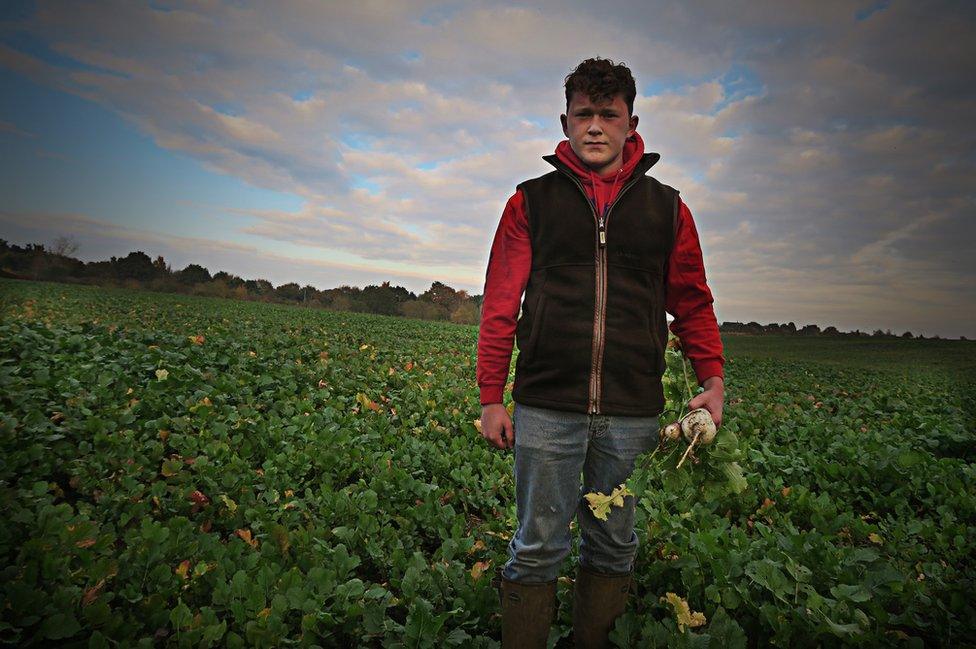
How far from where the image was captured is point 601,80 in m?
2.19

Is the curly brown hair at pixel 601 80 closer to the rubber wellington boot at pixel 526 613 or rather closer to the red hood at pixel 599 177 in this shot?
the red hood at pixel 599 177

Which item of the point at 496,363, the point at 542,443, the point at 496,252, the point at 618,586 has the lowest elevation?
the point at 618,586

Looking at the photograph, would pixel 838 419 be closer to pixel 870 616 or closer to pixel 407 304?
pixel 870 616

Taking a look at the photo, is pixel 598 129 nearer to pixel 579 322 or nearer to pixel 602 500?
pixel 579 322

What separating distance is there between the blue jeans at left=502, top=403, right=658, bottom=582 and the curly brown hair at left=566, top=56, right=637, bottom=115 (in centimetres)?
132

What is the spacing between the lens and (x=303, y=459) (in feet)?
15.7

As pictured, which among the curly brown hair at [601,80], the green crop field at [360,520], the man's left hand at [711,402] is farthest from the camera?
the green crop field at [360,520]

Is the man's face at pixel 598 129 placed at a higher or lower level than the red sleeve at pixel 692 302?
higher

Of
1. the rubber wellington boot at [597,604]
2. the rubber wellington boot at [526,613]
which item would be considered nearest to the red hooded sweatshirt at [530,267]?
the rubber wellington boot at [526,613]

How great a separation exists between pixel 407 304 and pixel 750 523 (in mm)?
43223

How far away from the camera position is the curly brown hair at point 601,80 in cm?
219

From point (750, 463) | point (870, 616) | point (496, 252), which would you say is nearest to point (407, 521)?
point (496, 252)

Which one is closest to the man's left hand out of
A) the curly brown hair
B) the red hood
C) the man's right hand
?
the man's right hand

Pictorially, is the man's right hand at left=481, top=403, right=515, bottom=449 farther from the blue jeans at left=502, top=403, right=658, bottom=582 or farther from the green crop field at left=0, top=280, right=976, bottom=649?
the green crop field at left=0, top=280, right=976, bottom=649
